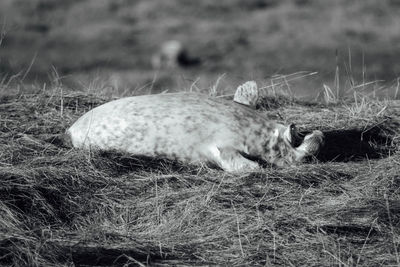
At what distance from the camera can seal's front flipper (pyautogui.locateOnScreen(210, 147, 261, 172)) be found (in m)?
3.94

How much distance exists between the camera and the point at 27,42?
17828 millimetres

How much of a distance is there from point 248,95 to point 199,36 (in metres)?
14.4

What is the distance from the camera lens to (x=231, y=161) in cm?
404

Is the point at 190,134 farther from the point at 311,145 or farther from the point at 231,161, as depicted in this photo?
the point at 311,145

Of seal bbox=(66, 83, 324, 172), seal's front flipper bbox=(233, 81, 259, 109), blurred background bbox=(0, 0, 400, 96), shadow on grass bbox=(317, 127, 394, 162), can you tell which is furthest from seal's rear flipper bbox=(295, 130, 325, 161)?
blurred background bbox=(0, 0, 400, 96)

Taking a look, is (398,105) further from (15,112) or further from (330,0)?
(330,0)

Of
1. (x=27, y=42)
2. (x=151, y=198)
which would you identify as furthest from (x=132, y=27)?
(x=151, y=198)

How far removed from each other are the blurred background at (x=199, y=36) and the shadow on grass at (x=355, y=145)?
35.2 ft

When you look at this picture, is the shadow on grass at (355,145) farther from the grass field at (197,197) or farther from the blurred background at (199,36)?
the blurred background at (199,36)

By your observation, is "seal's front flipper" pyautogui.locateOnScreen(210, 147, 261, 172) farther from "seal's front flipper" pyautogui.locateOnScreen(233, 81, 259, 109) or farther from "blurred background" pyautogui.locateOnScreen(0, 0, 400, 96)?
"blurred background" pyautogui.locateOnScreen(0, 0, 400, 96)

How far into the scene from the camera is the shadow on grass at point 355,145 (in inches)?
169

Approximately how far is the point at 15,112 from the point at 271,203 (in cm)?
214

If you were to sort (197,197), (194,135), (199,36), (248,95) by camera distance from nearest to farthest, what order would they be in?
(197,197), (194,135), (248,95), (199,36)

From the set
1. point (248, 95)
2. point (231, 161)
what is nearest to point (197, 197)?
point (231, 161)
